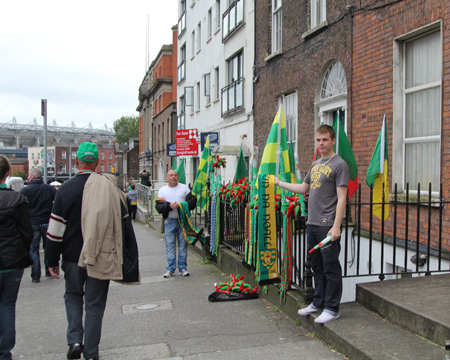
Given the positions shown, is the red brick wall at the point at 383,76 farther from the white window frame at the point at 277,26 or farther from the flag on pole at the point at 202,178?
the white window frame at the point at 277,26

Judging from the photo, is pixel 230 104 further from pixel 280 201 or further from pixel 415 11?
pixel 280 201

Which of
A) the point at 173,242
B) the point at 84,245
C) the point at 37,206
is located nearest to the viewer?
the point at 84,245

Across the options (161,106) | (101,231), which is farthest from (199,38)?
(101,231)

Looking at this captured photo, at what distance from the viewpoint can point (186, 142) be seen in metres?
18.9

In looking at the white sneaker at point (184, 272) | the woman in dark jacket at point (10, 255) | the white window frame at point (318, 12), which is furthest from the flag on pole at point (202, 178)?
the woman in dark jacket at point (10, 255)

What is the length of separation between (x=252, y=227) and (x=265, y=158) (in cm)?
112

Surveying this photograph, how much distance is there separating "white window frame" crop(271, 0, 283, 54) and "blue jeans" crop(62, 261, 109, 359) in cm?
1007

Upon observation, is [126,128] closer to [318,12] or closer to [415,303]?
[318,12]

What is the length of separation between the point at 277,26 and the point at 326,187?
32.5 feet

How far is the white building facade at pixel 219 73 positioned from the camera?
52.2ft

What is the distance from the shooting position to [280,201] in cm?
595

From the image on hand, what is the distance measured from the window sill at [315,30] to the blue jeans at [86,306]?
25.8ft

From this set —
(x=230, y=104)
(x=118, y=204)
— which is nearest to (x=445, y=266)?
(x=118, y=204)

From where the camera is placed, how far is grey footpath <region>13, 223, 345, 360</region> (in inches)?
180
